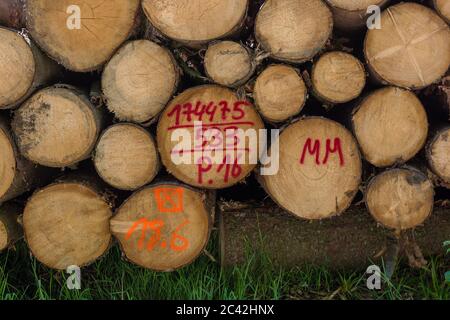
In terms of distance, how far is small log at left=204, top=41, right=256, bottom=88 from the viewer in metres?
2.05

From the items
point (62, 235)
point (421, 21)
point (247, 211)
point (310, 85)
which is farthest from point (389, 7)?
point (62, 235)

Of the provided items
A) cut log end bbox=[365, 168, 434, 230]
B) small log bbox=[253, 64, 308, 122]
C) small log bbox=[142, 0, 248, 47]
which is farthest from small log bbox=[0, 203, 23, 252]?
cut log end bbox=[365, 168, 434, 230]

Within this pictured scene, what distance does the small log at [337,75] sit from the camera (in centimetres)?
207

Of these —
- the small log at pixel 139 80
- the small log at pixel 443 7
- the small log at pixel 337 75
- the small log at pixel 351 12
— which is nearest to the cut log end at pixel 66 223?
the small log at pixel 139 80

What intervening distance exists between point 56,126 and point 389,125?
4.06ft

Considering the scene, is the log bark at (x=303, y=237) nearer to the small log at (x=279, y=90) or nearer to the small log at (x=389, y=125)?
the small log at (x=389, y=125)

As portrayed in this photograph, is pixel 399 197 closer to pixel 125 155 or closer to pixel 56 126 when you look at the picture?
pixel 125 155

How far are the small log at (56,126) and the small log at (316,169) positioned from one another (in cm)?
71

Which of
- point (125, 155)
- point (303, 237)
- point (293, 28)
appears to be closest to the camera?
point (293, 28)

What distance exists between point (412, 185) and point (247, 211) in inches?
28.3

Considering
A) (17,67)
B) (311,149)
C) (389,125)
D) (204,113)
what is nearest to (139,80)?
(204,113)

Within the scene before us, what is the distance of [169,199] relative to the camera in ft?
7.27

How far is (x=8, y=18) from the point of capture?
2.24 metres

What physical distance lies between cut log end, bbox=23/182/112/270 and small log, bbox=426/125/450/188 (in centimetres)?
128
